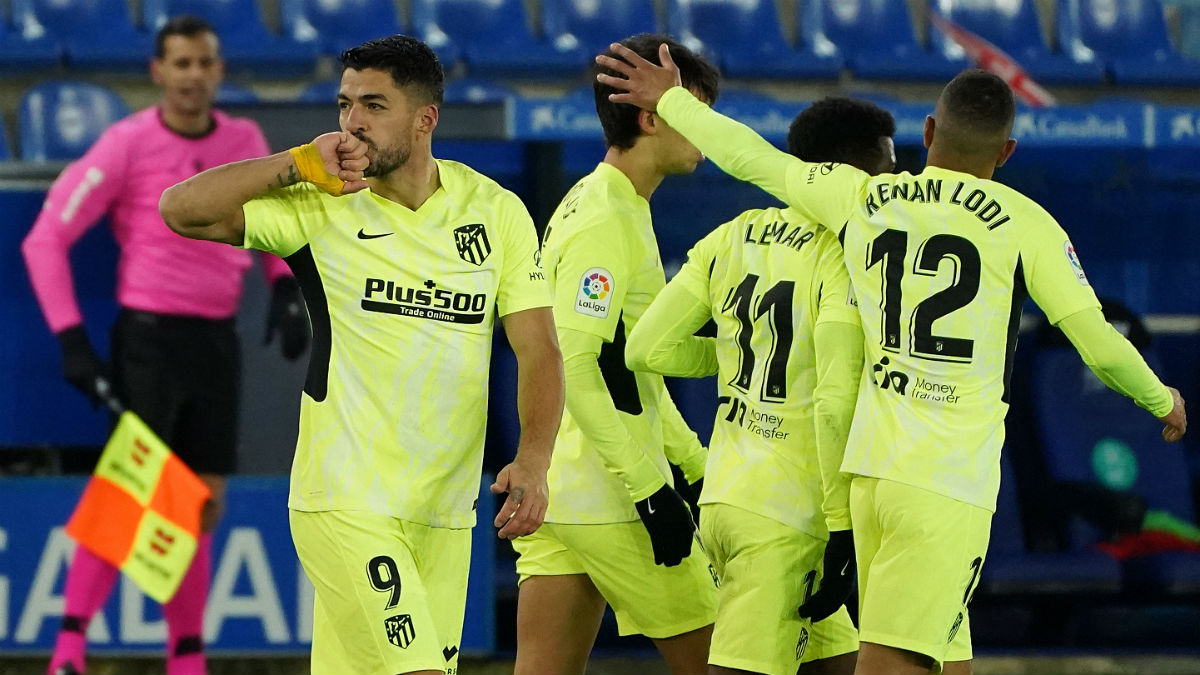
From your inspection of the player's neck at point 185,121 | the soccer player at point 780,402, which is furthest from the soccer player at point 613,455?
the player's neck at point 185,121

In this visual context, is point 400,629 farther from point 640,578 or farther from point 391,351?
point 640,578

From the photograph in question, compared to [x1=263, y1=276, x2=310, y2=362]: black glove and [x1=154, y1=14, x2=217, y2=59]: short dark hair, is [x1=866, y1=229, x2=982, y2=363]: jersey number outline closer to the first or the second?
[x1=263, y1=276, x2=310, y2=362]: black glove

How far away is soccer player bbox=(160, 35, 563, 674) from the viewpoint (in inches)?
130

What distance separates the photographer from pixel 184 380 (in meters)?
6.02

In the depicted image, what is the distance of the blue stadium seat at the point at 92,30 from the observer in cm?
910

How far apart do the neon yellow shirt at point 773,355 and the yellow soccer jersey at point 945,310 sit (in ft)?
0.39

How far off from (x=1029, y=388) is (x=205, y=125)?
352 cm

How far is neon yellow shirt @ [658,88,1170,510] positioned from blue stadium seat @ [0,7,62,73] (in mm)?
6549

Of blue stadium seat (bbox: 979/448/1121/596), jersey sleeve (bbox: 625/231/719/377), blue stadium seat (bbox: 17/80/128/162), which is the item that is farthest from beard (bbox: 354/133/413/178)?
blue stadium seat (bbox: 17/80/128/162)

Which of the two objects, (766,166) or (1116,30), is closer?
(766,166)

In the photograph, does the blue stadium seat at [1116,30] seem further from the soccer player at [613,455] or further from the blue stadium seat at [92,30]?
Answer: the soccer player at [613,455]

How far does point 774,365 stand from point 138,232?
3.04 meters

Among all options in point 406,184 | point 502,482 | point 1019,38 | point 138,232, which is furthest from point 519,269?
point 1019,38

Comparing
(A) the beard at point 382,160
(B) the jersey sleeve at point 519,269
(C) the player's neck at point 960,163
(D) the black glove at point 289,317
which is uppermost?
(C) the player's neck at point 960,163
